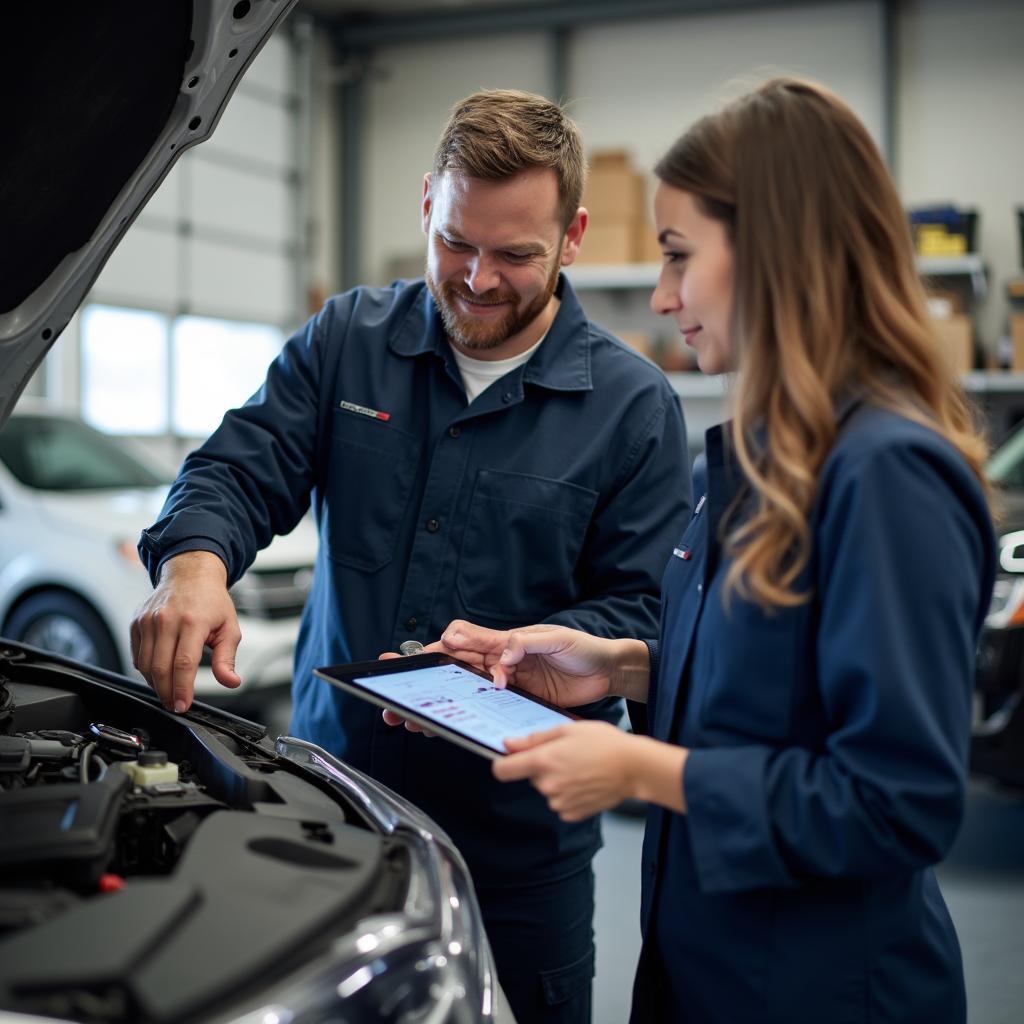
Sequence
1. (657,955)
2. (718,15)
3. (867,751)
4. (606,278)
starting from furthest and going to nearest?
(718,15) → (606,278) → (657,955) → (867,751)

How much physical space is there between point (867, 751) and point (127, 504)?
4.15 m

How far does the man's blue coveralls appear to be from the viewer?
5.82ft

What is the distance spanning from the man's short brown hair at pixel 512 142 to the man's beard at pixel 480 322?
0.15 metres

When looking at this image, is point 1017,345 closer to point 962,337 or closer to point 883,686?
point 962,337

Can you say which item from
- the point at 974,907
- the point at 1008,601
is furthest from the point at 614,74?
the point at 974,907

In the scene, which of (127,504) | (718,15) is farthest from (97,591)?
(718,15)

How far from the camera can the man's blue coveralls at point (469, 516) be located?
69.9 inches

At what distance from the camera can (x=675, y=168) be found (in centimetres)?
115

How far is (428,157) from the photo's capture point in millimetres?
9469

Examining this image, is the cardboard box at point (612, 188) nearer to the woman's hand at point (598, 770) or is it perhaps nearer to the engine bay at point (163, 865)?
the engine bay at point (163, 865)

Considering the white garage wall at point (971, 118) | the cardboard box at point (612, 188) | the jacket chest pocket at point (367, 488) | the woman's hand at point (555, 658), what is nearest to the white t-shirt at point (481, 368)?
the jacket chest pocket at point (367, 488)

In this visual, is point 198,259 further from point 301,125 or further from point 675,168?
point 675,168

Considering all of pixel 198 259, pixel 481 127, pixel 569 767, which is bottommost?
pixel 569 767

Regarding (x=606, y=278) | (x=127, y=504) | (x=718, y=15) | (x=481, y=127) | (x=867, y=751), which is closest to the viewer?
(x=867, y=751)
